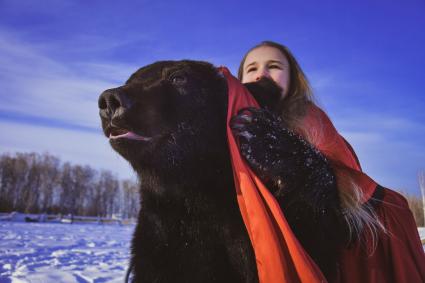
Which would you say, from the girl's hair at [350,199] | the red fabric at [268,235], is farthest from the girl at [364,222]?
the red fabric at [268,235]

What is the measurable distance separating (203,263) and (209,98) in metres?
1.17

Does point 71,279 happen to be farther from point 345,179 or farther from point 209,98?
point 345,179

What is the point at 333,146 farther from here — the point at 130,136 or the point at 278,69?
the point at 130,136

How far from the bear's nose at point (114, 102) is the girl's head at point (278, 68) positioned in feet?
4.73

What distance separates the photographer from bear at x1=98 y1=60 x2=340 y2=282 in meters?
1.72

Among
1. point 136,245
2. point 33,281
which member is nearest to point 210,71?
point 136,245

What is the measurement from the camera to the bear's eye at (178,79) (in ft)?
7.35

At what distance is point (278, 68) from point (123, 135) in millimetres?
1757

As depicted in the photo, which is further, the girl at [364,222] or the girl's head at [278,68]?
the girl's head at [278,68]

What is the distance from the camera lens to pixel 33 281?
170 inches

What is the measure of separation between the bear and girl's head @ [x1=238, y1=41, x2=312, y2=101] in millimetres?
636

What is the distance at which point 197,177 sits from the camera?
2.05 meters

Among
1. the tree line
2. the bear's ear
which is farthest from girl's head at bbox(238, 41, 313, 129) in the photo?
the tree line

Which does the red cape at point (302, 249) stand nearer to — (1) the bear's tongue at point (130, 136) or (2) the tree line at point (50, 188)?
(1) the bear's tongue at point (130, 136)
